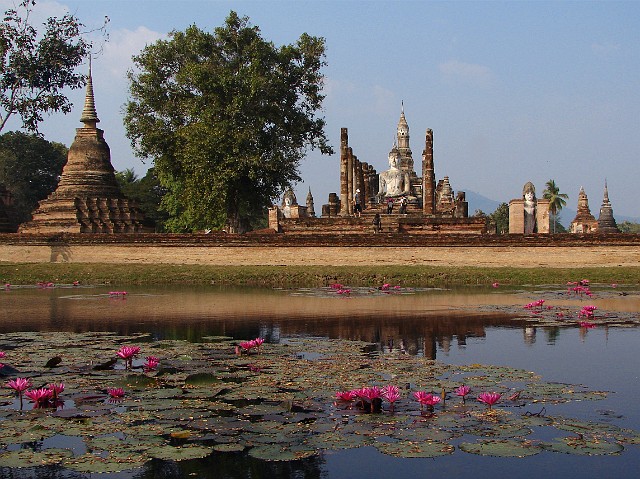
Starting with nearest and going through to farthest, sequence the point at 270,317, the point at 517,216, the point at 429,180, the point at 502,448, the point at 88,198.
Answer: the point at 502,448, the point at 270,317, the point at 517,216, the point at 88,198, the point at 429,180

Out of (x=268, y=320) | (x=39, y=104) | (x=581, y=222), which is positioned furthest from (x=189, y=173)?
(x=581, y=222)

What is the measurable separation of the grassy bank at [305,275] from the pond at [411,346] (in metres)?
2.80

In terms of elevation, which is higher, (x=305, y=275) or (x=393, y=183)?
(x=393, y=183)

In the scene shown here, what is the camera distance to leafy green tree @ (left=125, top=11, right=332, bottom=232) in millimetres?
→ 37031

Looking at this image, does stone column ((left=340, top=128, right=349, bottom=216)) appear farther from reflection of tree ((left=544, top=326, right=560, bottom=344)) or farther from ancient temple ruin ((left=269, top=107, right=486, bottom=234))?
reflection of tree ((left=544, top=326, right=560, bottom=344))

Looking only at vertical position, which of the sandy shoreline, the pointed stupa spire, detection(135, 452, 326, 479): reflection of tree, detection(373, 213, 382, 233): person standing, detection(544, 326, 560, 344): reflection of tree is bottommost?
detection(135, 452, 326, 479): reflection of tree

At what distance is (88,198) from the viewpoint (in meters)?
39.1

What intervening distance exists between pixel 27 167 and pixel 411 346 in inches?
2588

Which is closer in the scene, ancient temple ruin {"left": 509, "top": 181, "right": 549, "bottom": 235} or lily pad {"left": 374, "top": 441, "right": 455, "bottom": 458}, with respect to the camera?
lily pad {"left": 374, "top": 441, "right": 455, "bottom": 458}

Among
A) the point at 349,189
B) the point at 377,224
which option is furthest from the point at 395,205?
the point at 377,224

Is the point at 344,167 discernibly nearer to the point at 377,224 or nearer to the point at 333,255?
the point at 377,224

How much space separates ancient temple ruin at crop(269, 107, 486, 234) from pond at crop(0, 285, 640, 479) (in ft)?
43.4

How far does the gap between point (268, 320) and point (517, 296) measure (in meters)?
7.54

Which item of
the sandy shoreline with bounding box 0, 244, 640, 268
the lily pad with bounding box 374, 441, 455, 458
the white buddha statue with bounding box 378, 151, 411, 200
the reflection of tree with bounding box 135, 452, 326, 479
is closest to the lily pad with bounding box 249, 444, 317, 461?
the reflection of tree with bounding box 135, 452, 326, 479
